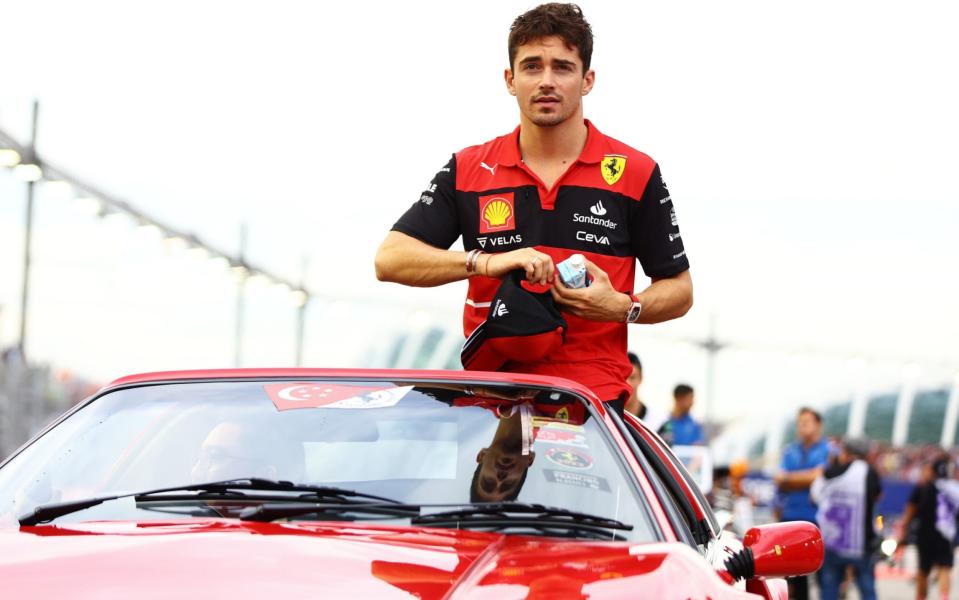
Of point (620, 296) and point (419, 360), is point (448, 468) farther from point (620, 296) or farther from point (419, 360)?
point (419, 360)

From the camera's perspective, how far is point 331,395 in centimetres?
375

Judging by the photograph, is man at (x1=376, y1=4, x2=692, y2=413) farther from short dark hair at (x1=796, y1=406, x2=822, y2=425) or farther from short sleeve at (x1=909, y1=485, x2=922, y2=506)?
short sleeve at (x1=909, y1=485, x2=922, y2=506)

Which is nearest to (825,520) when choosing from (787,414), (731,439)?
(731,439)

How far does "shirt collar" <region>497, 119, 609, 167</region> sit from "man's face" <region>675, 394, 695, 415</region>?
7.50 metres

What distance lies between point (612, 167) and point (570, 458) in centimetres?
175

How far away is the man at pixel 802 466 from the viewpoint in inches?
493

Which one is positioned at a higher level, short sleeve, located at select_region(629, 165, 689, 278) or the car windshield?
short sleeve, located at select_region(629, 165, 689, 278)

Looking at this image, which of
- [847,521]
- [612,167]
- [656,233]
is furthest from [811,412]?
[612,167]

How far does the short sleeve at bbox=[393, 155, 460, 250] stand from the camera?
198 inches

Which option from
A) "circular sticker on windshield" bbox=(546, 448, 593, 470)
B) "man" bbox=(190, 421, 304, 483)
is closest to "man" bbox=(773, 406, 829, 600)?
"circular sticker on windshield" bbox=(546, 448, 593, 470)

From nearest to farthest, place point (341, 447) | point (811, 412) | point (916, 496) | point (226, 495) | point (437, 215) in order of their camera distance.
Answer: point (226, 495) < point (341, 447) < point (437, 215) < point (811, 412) < point (916, 496)

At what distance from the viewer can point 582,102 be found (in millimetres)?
5102

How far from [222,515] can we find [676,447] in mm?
9126

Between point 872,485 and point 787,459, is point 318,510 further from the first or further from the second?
point 872,485
